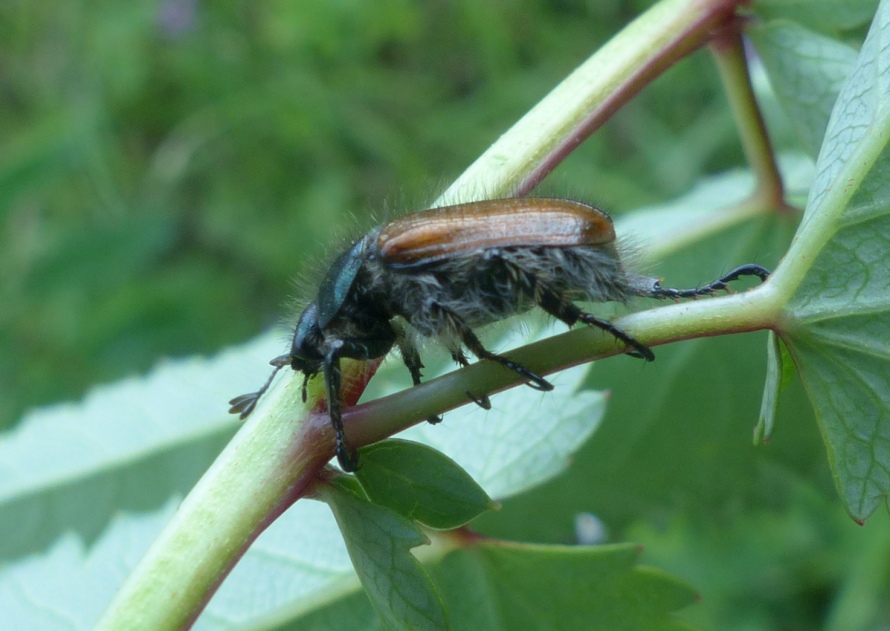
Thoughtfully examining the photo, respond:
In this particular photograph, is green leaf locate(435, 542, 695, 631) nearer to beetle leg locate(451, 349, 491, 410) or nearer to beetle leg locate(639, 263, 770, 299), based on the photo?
beetle leg locate(451, 349, 491, 410)

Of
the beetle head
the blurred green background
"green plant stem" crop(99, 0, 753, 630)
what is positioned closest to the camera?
"green plant stem" crop(99, 0, 753, 630)

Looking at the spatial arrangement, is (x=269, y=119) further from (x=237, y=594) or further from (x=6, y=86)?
(x=237, y=594)

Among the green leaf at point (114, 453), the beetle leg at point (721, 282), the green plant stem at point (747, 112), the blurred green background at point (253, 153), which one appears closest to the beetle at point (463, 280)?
the beetle leg at point (721, 282)

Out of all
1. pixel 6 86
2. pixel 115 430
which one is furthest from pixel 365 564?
pixel 6 86

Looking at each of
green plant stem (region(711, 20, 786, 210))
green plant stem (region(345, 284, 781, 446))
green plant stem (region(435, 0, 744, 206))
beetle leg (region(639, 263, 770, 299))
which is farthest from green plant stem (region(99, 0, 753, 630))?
green plant stem (region(711, 20, 786, 210))

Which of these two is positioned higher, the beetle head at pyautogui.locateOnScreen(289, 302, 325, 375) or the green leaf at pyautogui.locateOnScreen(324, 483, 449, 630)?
the beetle head at pyautogui.locateOnScreen(289, 302, 325, 375)

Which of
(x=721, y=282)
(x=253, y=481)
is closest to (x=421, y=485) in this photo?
(x=253, y=481)
